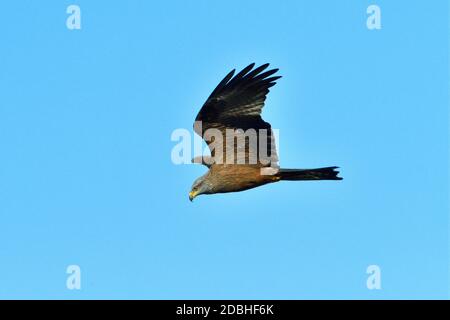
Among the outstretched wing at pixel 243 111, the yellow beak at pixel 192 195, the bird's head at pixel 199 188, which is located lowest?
the yellow beak at pixel 192 195

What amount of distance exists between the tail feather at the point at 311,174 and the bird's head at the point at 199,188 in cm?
113

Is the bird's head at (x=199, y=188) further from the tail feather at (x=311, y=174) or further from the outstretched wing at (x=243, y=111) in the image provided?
the tail feather at (x=311, y=174)

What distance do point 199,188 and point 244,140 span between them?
100cm

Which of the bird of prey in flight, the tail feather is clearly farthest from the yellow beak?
the tail feather

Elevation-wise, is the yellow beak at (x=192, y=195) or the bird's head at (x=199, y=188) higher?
the bird's head at (x=199, y=188)

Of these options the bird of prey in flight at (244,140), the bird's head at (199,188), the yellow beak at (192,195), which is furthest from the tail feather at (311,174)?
the yellow beak at (192,195)

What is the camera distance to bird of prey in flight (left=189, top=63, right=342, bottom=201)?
13.6m

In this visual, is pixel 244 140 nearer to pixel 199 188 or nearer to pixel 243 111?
pixel 243 111

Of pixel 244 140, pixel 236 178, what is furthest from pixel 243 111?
pixel 236 178

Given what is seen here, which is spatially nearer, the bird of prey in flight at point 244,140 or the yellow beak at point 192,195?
the bird of prey in flight at point 244,140

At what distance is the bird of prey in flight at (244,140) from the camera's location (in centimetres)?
1362
